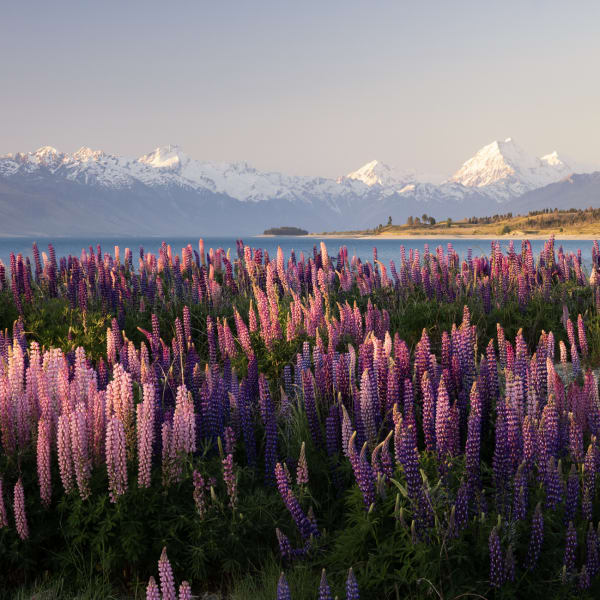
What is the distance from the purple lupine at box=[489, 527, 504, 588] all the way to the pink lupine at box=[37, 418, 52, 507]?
3.34 meters

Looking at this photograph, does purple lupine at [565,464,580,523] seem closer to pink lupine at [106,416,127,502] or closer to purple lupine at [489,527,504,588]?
purple lupine at [489,527,504,588]

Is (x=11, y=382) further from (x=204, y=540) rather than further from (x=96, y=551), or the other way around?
(x=204, y=540)

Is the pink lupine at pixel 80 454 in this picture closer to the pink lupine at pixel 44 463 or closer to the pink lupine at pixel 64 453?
the pink lupine at pixel 64 453

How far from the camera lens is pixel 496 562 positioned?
3.86 m

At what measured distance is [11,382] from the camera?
5.84 meters

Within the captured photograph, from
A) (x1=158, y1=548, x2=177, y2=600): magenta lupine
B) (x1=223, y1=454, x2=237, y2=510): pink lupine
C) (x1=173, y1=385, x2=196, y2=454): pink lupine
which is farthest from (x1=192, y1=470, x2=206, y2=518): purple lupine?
(x1=158, y1=548, x2=177, y2=600): magenta lupine

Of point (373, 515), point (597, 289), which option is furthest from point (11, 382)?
point (597, 289)

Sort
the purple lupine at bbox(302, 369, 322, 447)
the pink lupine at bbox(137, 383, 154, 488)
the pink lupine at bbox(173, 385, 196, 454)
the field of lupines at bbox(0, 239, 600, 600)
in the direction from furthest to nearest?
the purple lupine at bbox(302, 369, 322, 447)
the pink lupine at bbox(173, 385, 196, 454)
the pink lupine at bbox(137, 383, 154, 488)
the field of lupines at bbox(0, 239, 600, 600)

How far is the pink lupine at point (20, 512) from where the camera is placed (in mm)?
4543

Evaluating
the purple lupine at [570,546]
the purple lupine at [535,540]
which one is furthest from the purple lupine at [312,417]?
the purple lupine at [570,546]

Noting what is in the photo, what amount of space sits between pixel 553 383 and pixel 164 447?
3.41 metres

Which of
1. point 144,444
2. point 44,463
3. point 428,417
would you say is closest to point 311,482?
point 428,417

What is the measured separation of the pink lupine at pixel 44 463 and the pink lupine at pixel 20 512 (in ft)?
0.80

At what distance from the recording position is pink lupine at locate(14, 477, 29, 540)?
454 cm
